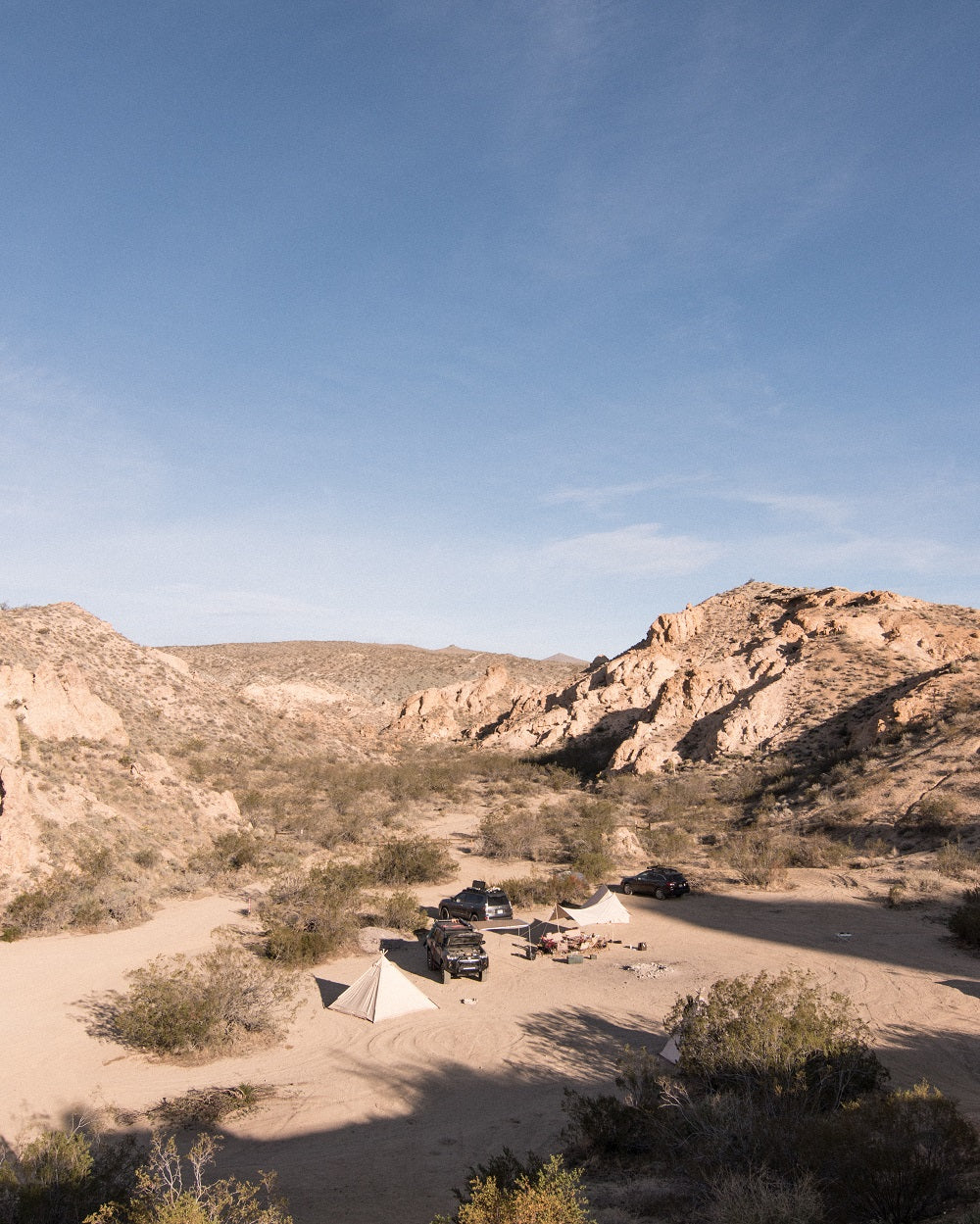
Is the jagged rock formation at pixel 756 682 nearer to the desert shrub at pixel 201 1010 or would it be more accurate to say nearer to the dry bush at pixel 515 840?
the dry bush at pixel 515 840

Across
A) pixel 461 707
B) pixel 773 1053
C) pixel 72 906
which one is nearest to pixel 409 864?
pixel 72 906

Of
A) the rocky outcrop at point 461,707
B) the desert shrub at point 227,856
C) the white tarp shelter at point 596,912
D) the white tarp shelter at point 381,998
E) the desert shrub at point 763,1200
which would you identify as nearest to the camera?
the desert shrub at point 763,1200

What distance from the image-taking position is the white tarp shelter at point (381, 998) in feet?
53.0

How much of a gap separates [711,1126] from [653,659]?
52.6m

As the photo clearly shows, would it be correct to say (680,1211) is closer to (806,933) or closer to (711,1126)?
(711,1126)

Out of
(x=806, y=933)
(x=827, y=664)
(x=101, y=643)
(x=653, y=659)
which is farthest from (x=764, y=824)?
(x=101, y=643)

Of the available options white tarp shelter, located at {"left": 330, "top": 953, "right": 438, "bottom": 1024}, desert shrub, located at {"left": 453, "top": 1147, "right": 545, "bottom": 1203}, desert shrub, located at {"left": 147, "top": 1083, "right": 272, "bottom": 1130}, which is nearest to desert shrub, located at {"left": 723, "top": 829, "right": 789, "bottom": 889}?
white tarp shelter, located at {"left": 330, "top": 953, "right": 438, "bottom": 1024}

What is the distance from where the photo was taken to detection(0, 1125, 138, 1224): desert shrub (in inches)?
307

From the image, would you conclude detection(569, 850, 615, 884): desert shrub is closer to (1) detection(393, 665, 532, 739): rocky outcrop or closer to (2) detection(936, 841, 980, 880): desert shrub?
(2) detection(936, 841, 980, 880): desert shrub

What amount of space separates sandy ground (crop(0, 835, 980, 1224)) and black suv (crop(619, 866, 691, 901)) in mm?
3239

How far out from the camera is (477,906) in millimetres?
22812

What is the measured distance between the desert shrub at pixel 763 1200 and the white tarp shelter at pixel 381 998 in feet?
32.0

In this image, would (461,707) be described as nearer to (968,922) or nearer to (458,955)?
(458,955)

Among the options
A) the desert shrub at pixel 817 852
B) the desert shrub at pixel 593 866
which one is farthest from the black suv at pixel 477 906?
the desert shrub at pixel 817 852
